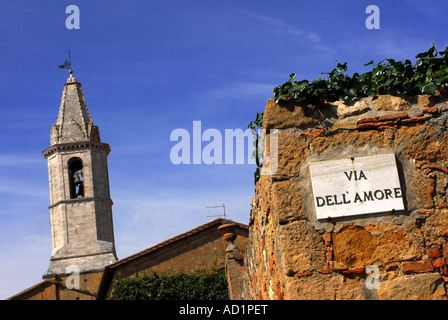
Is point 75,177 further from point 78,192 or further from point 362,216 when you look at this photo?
point 362,216

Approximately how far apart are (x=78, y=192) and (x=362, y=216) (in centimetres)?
3675

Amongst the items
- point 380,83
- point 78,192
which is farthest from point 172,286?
point 78,192

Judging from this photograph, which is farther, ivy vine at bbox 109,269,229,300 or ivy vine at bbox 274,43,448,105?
ivy vine at bbox 109,269,229,300

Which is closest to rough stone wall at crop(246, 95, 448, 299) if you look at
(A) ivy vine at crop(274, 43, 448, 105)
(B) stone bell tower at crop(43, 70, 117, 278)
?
(A) ivy vine at crop(274, 43, 448, 105)

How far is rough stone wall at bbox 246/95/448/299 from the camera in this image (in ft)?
15.6

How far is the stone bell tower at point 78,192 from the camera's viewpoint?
127 ft

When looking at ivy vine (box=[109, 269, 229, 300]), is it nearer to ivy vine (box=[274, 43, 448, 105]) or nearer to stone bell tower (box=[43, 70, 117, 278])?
stone bell tower (box=[43, 70, 117, 278])

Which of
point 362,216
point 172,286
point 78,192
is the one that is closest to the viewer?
point 362,216

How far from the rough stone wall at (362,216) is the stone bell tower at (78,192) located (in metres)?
34.1

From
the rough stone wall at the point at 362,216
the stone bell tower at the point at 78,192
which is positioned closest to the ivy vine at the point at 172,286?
the stone bell tower at the point at 78,192

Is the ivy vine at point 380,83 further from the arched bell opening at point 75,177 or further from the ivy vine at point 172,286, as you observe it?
the arched bell opening at point 75,177

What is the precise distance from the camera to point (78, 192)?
40.4 metres

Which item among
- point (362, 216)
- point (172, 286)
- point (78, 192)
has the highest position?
point (78, 192)
